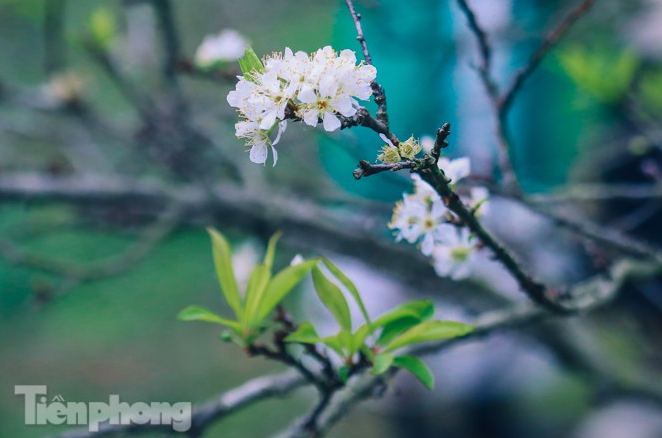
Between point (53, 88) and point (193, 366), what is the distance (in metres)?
2.39

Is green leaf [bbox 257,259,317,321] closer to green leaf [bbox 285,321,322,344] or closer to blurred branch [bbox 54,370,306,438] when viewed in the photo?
green leaf [bbox 285,321,322,344]

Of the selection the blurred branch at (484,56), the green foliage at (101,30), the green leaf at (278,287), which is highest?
the green foliage at (101,30)

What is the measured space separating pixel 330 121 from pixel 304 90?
47mm

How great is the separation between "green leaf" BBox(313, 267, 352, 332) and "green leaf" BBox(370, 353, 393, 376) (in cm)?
7

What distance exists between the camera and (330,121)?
66 centimetres

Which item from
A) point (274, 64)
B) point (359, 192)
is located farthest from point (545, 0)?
point (274, 64)

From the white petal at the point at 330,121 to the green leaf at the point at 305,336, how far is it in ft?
1.08

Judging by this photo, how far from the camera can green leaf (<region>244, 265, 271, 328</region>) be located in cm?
90

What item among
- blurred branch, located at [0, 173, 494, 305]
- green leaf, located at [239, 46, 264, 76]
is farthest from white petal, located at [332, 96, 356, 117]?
blurred branch, located at [0, 173, 494, 305]

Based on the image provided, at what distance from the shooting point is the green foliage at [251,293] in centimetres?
89

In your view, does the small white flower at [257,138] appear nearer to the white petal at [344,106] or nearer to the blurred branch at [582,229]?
the white petal at [344,106]

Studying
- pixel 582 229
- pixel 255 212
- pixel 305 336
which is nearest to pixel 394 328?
pixel 305 336

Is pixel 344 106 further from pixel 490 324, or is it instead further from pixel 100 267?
pixel 100 267

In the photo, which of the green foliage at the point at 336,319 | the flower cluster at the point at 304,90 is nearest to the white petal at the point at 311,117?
the flower cluster at the point at 304,90
